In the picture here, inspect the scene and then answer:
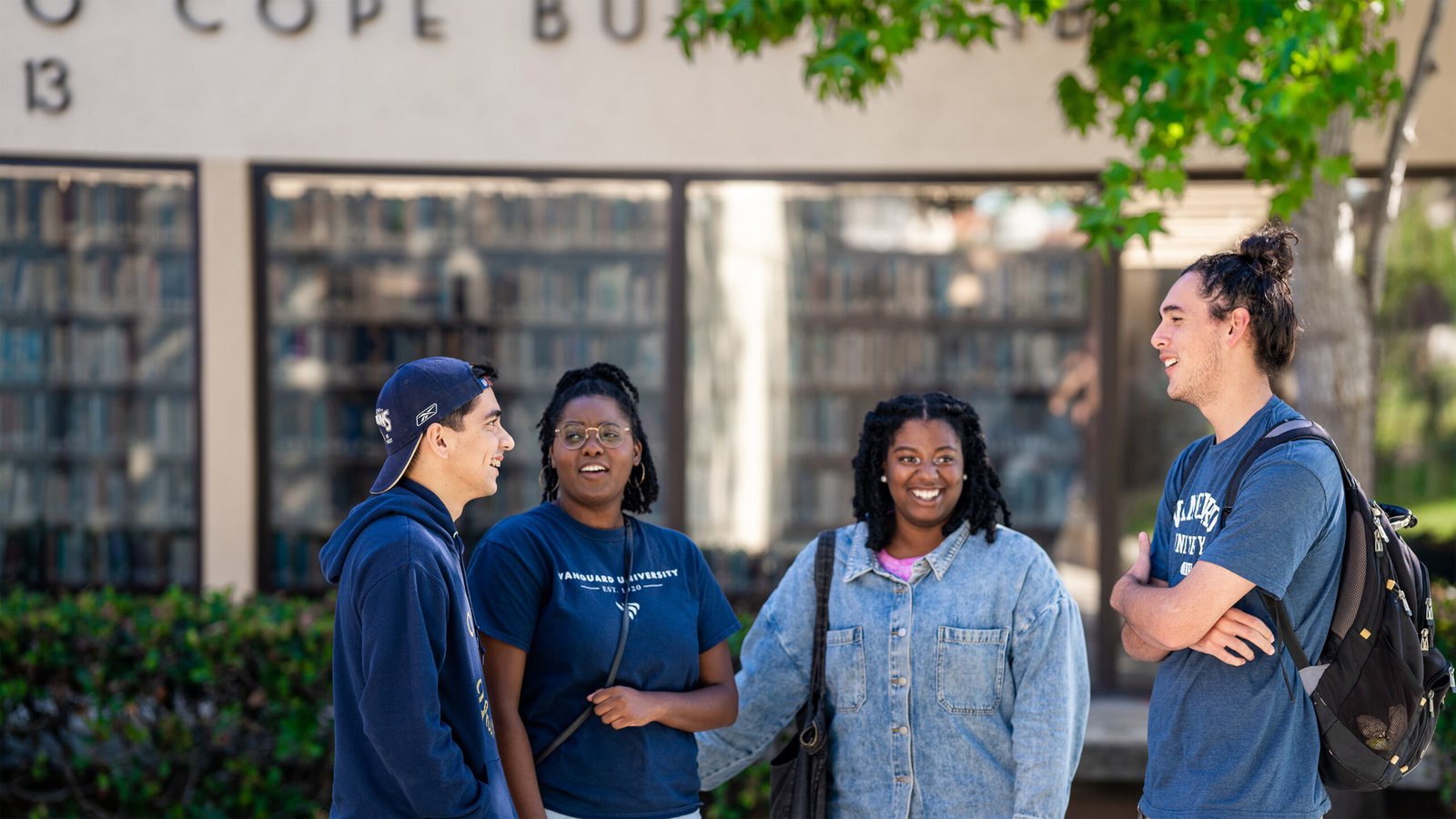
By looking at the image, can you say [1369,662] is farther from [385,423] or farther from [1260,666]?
[385,423]

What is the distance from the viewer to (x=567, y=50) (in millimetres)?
6820

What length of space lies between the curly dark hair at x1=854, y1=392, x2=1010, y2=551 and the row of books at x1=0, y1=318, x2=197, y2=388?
4.91m

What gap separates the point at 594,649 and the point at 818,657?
58 centimetres

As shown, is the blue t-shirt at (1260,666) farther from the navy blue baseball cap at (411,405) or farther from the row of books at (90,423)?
the row of books at (90,423)

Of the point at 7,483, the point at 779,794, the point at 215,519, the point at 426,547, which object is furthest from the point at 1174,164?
the point at 7,483

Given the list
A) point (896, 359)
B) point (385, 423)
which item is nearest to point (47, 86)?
point (896, 359)

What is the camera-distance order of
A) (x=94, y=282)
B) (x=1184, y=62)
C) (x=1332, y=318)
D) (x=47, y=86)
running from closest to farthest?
(x=1184, y=62) → (x=1332, y=318) → (x=47, y=86) → (x=94, y=282)

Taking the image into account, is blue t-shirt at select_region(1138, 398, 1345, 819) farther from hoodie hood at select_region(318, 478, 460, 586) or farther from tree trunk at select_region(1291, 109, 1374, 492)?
tree trunk at select_region(1291, 109, 1374, 492)

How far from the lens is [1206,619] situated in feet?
9.08

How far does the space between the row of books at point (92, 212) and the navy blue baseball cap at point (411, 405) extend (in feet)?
15.8

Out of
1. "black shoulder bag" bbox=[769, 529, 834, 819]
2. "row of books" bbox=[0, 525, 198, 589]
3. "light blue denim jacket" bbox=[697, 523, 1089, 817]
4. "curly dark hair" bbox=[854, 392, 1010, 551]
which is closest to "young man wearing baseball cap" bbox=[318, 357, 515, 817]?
"black shoulder bag" bbox=[769, 529, 834, 819]

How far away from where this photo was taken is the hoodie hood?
2.65 meters

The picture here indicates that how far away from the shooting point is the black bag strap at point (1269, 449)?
2.75 meters

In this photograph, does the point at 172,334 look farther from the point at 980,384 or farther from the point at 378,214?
the point at 980,384
